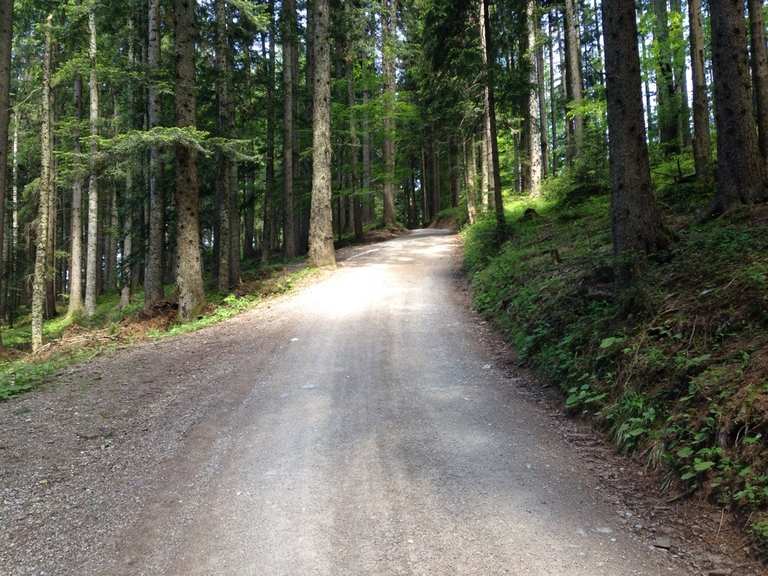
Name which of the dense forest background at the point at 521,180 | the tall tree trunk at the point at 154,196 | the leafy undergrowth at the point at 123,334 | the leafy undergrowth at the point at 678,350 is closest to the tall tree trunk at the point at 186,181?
the dense forest background at the point at 521,180

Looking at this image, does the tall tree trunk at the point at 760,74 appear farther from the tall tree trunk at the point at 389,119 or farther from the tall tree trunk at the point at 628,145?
the tall tree trunk at the point at 389,119

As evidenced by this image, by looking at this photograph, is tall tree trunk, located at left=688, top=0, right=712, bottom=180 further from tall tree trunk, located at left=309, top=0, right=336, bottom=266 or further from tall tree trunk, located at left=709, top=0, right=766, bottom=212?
tall tree trunk, located at left=309, top=0, right=336, bottom=266

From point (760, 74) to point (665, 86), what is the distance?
34.5 feet

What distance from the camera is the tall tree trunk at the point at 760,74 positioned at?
371 inches

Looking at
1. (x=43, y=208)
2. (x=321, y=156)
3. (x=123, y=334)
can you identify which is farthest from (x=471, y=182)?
(x=43, y=208)

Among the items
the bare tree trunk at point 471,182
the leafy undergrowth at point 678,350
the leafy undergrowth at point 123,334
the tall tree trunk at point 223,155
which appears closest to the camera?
the leafy undergrowth at point 678,350

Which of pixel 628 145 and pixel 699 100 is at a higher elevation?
pixel 699 100

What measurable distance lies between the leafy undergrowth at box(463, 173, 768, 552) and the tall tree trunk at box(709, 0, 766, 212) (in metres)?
0.64

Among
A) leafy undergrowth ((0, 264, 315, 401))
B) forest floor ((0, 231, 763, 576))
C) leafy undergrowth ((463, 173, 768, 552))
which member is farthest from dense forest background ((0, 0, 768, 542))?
forest floor ((0, 231, 763, 576))

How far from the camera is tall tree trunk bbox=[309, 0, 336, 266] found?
→ 16188 millimetres

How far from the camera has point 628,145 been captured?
22.6ft

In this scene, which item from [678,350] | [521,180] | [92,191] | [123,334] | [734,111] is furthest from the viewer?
[521,180]

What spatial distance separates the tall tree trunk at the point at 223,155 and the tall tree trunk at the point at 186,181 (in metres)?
3.36

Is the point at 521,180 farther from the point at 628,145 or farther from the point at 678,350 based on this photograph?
the point at 678,350
